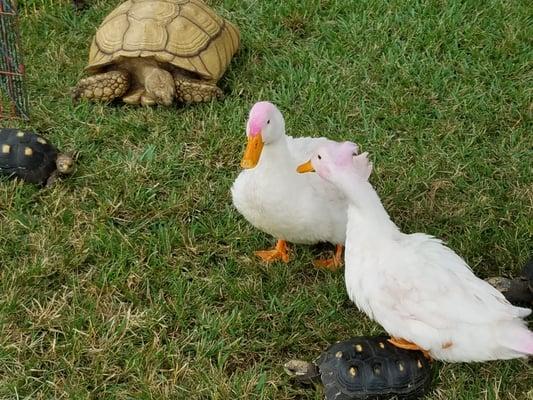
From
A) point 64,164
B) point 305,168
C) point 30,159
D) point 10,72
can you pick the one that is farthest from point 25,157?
point 305,168

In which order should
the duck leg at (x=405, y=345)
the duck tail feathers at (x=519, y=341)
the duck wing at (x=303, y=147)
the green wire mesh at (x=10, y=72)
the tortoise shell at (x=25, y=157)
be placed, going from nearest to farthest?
the duck tail feathers at (x=519, y=341) → the duck leg at (x=405, y=345) → the duck wing at (x=303, y=147) → the tortoise shell at (x=25, y=157) → the green wire mesh at (x=10, y=72)

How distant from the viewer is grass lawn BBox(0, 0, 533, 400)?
2.83 metres

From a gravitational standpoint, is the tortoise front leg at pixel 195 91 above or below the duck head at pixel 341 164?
below

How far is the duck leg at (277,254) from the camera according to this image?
130 inches

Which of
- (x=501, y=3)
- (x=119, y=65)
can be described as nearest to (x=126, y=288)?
(x=119, y=65)

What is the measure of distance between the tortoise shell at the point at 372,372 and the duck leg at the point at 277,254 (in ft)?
2.30

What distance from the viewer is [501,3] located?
4.93 m

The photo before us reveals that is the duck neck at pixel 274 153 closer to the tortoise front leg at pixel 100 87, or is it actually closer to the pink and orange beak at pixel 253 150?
the pink and orange beak at pixel 253 150

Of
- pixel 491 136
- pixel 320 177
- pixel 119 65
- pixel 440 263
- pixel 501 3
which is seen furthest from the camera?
pixel 501 3

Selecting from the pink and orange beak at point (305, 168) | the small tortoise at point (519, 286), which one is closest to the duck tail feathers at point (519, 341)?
the small tortoise at point (519, 286)

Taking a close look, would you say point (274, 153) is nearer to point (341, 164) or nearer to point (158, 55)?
point (341, 164)

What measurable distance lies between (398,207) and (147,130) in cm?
154

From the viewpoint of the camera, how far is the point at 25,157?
11.6ft

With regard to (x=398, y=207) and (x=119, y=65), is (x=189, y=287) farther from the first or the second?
(x=119, y=65)
